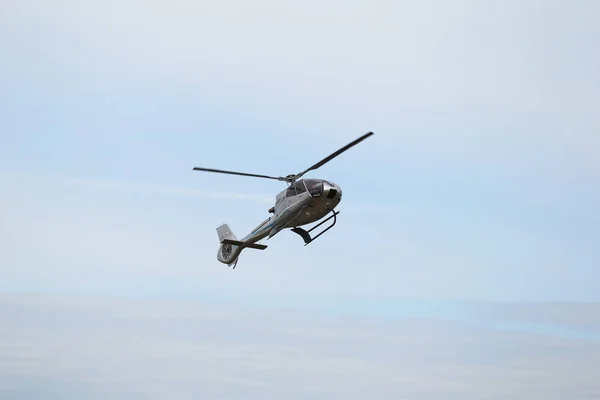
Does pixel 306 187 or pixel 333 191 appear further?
pixel 306 187

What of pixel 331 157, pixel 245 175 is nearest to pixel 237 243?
pixel 245 175

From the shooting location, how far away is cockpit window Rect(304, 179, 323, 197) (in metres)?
62.5

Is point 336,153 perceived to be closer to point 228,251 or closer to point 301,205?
point 301,205

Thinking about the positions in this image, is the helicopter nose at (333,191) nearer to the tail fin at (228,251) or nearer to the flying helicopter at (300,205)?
the flying helicopter at (300,205)

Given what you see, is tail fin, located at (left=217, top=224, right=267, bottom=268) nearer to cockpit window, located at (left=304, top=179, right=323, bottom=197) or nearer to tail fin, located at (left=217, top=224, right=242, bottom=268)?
tail fin, located at (left=217, top=224, right=242, bottom=268)

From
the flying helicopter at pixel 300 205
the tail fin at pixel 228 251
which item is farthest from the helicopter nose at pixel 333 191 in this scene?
the tail fin at pixel 228 251

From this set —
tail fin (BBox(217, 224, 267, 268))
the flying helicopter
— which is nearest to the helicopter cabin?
the flying helicopter

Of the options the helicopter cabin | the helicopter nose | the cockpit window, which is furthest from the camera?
the helicopter cabin

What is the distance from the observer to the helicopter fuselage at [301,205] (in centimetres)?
6269

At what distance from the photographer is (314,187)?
62.8 metres

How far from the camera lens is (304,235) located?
67.7 meters

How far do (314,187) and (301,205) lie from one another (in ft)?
6.95

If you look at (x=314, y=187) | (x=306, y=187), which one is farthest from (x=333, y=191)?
(x=306, y=187)

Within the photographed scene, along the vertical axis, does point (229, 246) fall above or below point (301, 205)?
above
